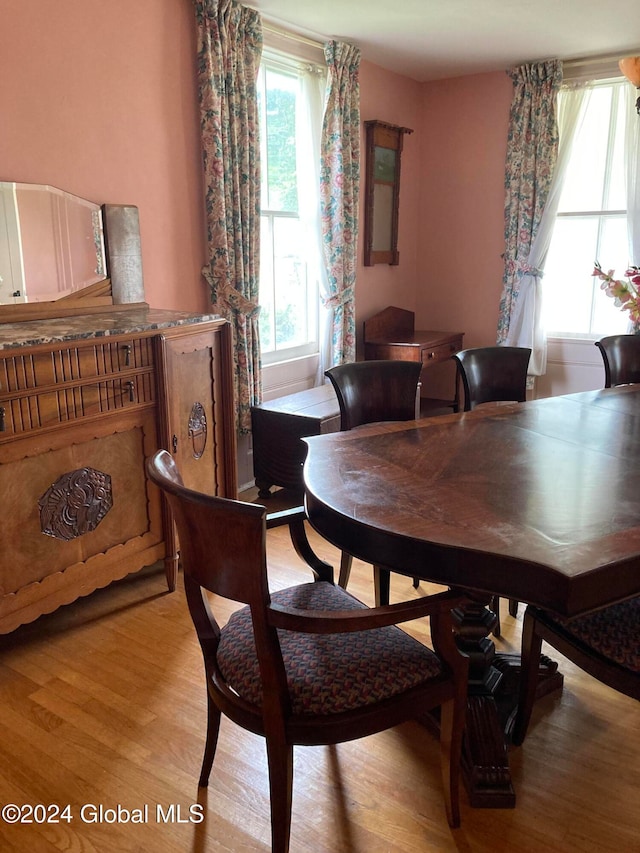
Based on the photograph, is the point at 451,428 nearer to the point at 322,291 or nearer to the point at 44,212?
the point at 44,212

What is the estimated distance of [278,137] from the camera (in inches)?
150

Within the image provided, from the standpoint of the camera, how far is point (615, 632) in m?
1.59

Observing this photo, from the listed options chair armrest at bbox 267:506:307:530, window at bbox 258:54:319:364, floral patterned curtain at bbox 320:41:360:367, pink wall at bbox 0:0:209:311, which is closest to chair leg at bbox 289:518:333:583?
chair armrest at bbox 267:506:307:530

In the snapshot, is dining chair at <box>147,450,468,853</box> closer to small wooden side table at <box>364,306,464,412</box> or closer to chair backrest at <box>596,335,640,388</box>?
chair backrest at <box>596,335,640,388</box>

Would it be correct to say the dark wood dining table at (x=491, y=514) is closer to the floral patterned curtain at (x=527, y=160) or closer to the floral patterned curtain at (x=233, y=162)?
the floral patterned curtain at (x=233, y=162)

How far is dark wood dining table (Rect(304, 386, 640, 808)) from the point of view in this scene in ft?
4.26

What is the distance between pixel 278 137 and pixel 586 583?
3.29 meters

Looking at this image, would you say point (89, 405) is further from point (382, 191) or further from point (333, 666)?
point (382, 191)

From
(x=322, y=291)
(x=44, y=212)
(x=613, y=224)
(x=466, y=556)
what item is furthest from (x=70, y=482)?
(x=613, y=224)

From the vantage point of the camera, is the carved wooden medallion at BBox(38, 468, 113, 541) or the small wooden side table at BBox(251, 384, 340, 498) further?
the small wooden side table at BBox(251, 384, 340, 498)

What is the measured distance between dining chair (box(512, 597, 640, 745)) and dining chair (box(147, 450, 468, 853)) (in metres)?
0.31

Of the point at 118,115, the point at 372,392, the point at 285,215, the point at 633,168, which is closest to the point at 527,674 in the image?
the point at 372,392

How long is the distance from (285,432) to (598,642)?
2.18 meters

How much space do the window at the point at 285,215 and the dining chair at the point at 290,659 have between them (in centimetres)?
258
